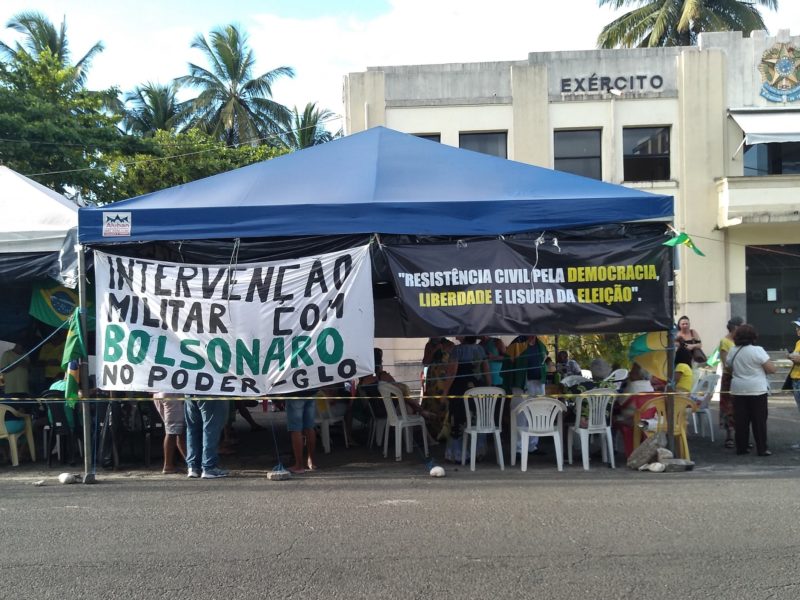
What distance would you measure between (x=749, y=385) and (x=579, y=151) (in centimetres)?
1130

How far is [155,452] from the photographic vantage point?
29.3 feet

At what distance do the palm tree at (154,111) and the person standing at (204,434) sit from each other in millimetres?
26395

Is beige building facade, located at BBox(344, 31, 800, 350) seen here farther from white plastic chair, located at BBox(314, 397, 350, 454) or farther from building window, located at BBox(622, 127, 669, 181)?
white plastic chair, located at BBox(314, 397, 350, 454)

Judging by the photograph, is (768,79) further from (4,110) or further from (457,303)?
(4,110)

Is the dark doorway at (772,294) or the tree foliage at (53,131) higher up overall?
the tree foliage at (53,131)

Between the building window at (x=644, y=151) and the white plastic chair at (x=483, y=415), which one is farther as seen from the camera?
the building window at (x=644, y=151)

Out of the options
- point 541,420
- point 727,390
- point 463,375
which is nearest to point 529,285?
point 463,375

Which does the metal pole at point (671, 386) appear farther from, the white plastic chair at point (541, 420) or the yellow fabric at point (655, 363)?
the white plastic chair at point (541, 420)

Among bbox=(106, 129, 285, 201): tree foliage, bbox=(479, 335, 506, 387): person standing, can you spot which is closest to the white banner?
bbox=(479, 335, 506, 387): person standing

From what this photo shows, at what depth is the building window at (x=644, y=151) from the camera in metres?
18.2

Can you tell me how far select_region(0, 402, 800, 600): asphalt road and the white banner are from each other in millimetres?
1212

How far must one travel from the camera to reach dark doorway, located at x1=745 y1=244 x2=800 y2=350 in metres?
17.8

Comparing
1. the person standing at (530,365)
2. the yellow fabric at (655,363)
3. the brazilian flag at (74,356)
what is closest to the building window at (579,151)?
the person standing at (530,365)

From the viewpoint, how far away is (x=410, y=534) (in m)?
5.42
